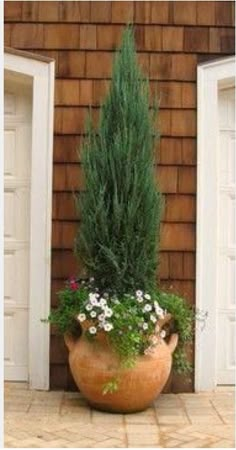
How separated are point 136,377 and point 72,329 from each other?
19.8 inches

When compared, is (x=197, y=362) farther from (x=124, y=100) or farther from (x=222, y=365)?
(x=124, y=100)

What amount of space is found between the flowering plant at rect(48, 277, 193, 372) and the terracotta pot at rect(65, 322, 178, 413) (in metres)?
0.05

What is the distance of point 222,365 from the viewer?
3.68 metres

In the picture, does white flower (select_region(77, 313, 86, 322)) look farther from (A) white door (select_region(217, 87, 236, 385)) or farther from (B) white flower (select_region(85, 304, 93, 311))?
(A) white door (select_region(217, 87, 236, 385))

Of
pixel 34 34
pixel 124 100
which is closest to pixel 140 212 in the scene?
pixel 124 100

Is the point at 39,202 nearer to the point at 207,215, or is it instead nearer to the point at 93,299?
the point at 93,299

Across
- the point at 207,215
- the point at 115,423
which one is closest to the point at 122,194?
the point at 207,215

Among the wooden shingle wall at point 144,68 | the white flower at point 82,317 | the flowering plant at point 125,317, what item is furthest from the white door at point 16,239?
the white flower at point 82,317

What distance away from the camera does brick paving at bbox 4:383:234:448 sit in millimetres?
2625

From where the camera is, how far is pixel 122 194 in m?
3.09

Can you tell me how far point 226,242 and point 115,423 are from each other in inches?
57.7

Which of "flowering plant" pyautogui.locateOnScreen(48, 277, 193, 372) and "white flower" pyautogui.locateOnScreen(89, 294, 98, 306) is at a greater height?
"white flower" pyautogui.locateOnScreen(89, 294, 98, 306)

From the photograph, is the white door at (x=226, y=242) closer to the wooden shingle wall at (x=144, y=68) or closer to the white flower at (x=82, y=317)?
the wooden shingle wall at (x=144, y=68)

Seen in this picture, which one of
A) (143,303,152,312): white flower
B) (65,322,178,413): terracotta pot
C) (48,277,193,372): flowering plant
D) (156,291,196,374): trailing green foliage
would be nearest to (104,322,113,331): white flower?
(48,277,193,372): flowering plant
